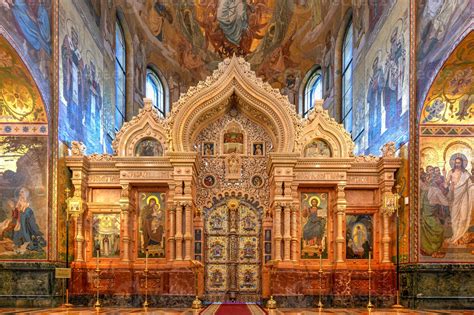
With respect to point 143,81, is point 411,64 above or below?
below

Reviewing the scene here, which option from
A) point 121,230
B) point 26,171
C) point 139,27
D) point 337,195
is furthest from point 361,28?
point 26,171

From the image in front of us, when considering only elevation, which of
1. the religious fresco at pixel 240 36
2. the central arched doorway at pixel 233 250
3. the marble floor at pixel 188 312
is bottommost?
the marble floor at pixel 188 312

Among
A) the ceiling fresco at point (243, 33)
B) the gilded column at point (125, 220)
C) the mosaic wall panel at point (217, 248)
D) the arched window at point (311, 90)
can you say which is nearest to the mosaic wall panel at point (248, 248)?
the mosaic wall panel at point (217, 248)

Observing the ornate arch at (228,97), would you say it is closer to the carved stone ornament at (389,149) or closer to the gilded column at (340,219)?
the gilded column at (340,219)

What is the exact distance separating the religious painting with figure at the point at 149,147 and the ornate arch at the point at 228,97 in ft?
2.30

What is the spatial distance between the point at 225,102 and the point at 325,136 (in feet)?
10.8

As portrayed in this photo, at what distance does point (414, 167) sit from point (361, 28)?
8.31m

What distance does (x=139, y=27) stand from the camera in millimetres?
25656

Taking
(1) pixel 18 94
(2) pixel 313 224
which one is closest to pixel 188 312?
(2) pixel 313 224

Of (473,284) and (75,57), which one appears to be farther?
(75,57)

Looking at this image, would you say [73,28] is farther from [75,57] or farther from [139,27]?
[139,27]

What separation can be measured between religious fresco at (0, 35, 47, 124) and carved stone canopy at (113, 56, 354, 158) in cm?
260

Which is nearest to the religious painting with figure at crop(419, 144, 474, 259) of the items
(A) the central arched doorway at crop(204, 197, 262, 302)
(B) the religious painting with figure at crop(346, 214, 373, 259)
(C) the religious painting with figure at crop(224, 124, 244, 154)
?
(B) the religious painting with figure at crop(346, 214, 373, 259)

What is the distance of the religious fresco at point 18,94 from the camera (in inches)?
581
